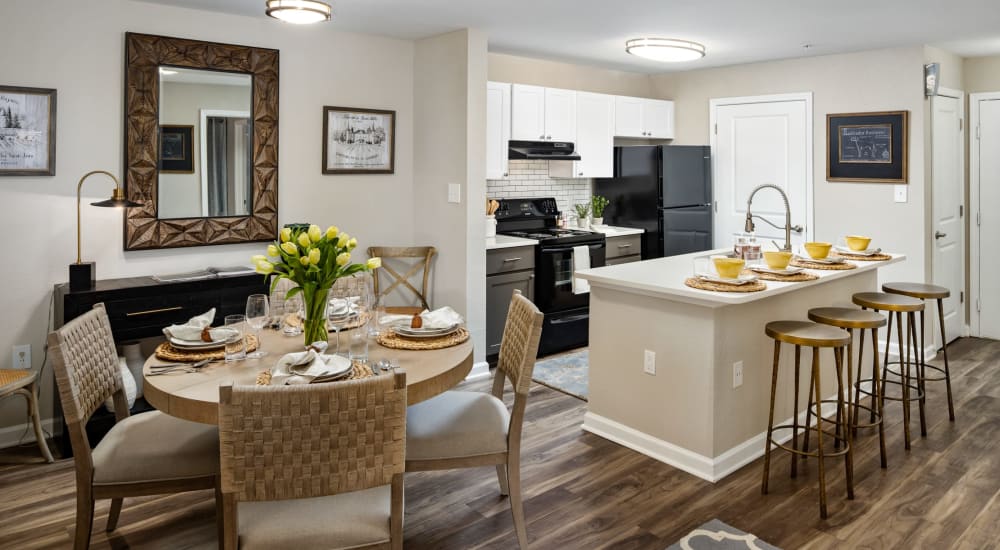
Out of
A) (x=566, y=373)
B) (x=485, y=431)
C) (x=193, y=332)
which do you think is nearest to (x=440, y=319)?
(x=485, y=431)

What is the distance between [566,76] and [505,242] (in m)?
1.81

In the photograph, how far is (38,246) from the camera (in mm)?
3611

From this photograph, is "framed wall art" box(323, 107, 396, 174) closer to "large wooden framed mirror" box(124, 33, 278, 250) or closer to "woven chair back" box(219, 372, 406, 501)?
"large wooden framed mirror" box(124, 33, 278, 250)

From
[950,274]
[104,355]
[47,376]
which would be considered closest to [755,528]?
[104,355]

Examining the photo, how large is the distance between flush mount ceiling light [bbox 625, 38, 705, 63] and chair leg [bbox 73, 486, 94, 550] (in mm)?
4005

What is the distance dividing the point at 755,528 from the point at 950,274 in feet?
13.0

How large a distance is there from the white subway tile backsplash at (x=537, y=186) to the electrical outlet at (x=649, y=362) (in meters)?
2.55

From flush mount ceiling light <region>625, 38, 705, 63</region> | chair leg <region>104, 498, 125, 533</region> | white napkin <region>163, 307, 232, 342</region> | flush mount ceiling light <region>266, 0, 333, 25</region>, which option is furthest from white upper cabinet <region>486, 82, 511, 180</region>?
chair leg <region>104, 498, 125, 533</region>

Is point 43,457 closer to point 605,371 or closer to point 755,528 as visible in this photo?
point 605,371

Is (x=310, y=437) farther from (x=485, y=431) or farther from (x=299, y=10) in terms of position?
(x=299, y=10)

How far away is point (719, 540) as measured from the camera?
265cm

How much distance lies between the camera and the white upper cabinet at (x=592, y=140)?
582 cm

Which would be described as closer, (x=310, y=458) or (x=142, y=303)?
(x=310, y=458)

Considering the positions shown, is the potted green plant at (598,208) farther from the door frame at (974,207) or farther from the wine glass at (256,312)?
the wine glass at (256,312)
